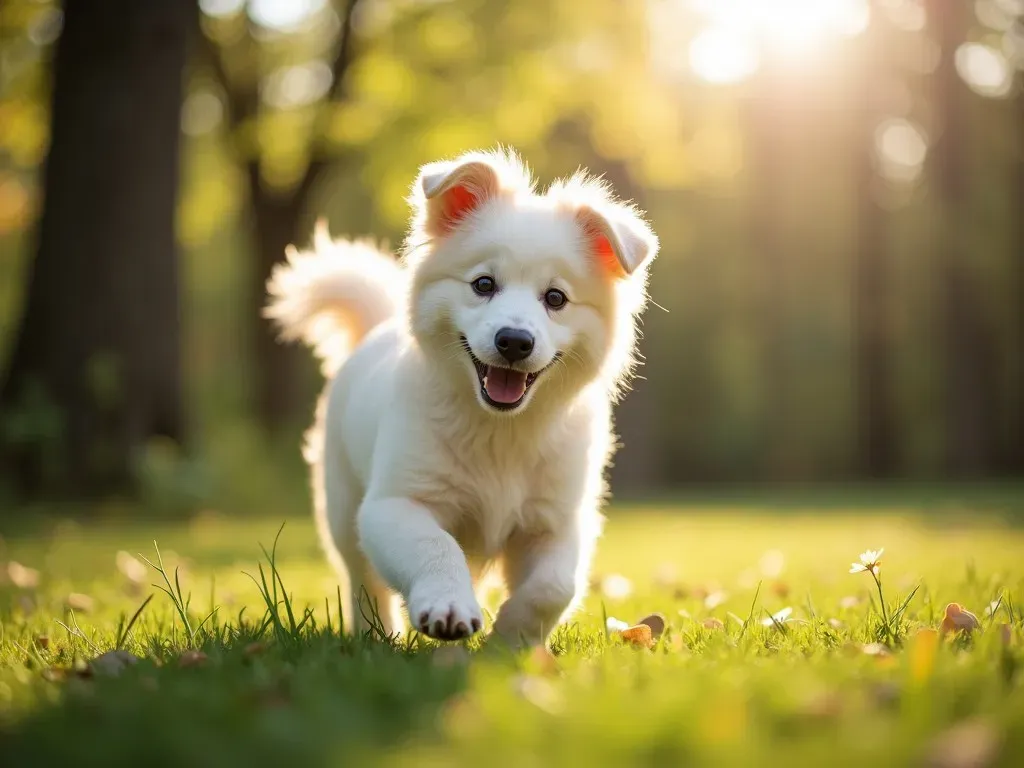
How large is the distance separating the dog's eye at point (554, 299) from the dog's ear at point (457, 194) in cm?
49

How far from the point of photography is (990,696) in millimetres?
2127

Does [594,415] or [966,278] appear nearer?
[594,415]

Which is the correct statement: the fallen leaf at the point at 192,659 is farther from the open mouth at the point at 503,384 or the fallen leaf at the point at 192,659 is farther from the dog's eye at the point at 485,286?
the dog's eye at the point at 485,286

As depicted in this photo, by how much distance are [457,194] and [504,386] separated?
852mm

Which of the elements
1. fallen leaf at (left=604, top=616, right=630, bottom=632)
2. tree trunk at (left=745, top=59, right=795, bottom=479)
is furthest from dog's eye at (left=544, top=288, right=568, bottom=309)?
tree trunk at (left=745, top=59, right=795, bottom=479)

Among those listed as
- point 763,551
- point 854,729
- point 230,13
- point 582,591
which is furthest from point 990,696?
point 230,13

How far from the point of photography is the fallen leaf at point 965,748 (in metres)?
1.70

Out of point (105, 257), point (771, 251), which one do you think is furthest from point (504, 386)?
point (771, 251)

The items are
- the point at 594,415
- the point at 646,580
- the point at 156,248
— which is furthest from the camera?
the point at 156,248

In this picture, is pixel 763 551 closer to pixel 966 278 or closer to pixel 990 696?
pixel 990 696

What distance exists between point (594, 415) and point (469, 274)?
722mm

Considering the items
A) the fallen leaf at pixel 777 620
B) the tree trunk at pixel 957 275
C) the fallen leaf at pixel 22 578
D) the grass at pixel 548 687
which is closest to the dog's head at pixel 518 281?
the grass at pixel 548 687

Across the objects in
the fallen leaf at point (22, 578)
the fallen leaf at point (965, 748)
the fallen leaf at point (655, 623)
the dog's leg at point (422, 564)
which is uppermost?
the fallen leaf at point (965, 748)

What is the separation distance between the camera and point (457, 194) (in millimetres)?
3914
